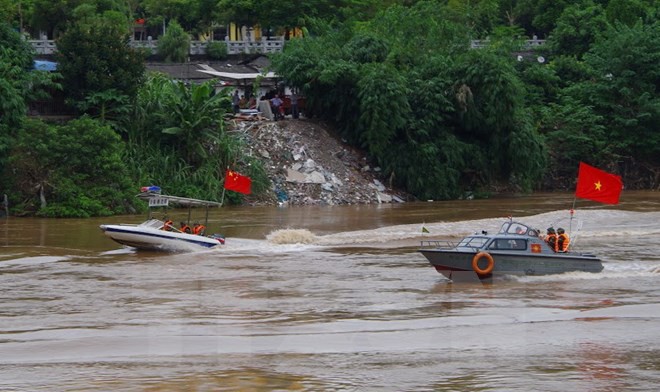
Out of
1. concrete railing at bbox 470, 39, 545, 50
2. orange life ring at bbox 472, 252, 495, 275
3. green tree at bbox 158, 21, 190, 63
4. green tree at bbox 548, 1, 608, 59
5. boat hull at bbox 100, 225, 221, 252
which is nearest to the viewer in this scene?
orange life ring at bbox 472, 252, 495, 275

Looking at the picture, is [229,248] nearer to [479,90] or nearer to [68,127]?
[68,127]

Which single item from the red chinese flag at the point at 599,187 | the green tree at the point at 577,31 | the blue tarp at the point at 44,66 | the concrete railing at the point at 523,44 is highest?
the green tree at the point at 577,31

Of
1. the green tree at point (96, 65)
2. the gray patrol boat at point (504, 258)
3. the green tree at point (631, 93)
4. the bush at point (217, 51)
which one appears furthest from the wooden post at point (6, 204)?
the green tree at point (631, 93)

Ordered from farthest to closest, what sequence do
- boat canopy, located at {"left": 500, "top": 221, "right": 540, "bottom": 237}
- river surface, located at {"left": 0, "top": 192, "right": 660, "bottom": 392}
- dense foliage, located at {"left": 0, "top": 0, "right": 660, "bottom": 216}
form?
dense foliage, located at {"left": 0, "top": 0, "right": 660, "bottom": 216} < boat canopy, located at {"left": 500, "top": 221, "right": 540, "bottom": 237} < river surface, located at {"left": 0, "top": 192, "right": 660, "bottom": 392}

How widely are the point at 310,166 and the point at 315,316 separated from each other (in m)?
23.2

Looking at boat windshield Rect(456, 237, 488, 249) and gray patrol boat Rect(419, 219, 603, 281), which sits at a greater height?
boat windshield Rect(456, 237, 488, 249)

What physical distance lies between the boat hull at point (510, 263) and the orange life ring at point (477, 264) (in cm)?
7

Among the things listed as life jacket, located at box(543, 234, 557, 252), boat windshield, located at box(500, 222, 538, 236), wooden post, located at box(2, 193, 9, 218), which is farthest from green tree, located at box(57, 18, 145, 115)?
life jacket, located at box(543, 234, 557, 252)

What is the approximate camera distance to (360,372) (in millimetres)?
17109

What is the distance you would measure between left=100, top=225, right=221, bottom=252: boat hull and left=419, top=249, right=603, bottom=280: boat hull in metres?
7.27

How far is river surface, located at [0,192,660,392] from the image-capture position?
17.0 m

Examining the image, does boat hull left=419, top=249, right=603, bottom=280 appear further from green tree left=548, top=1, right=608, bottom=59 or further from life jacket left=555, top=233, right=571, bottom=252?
green tree left=548, top=1, right=608, bottom=59

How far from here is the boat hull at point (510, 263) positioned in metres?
25.7

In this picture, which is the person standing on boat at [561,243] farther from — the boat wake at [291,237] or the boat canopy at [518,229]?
the boat wake at [291,237]
